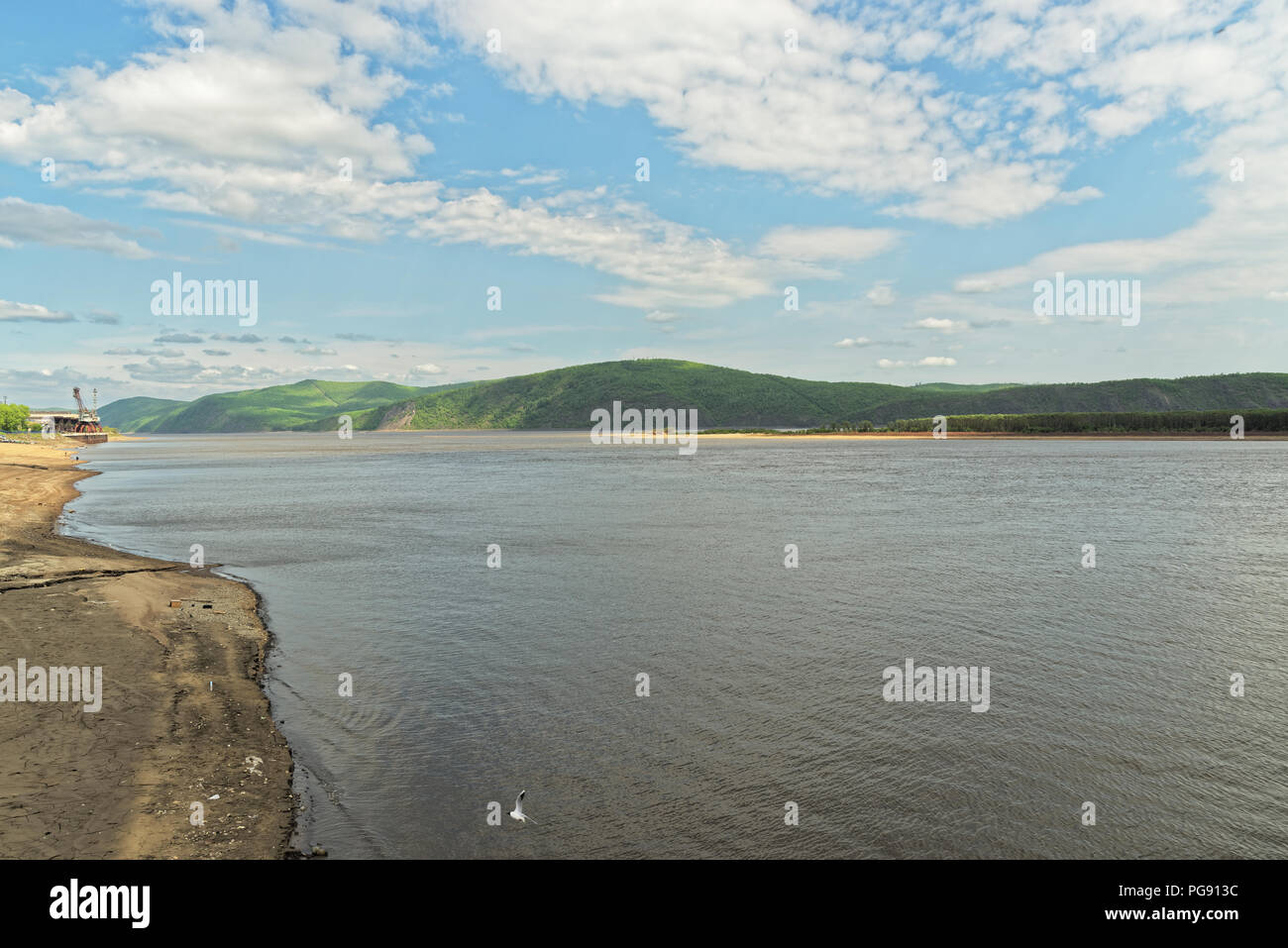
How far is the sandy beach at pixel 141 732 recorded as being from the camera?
9297 millimetres

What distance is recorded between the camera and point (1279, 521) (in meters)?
38.4

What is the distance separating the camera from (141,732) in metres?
12.5

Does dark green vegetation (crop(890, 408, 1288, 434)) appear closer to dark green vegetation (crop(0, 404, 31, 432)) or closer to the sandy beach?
the sandy beach

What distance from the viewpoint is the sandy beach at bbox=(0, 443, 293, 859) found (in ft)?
30.5
